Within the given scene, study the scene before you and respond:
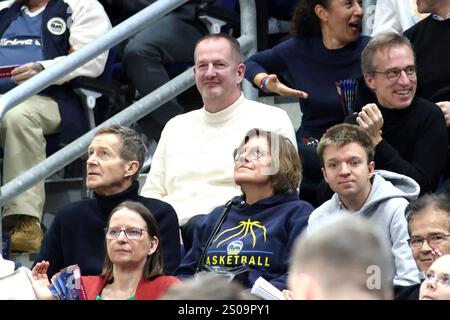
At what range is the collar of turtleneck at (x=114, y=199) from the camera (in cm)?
574

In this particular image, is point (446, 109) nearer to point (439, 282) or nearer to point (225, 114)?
point (225, 114)

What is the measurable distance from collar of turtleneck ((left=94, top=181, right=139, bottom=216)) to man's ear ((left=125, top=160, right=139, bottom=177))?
8cm

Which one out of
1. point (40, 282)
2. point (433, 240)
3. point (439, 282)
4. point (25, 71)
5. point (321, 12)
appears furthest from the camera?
point (25, 71)

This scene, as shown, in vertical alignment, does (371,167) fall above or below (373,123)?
below

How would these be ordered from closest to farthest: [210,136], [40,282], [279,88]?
[40,282]
[210,136]
[279,88]

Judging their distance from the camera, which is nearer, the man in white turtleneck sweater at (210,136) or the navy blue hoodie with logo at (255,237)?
the navy blue hoodie with logo at (255,237)

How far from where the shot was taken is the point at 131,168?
5.85 meters

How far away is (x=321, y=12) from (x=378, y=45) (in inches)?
32.0

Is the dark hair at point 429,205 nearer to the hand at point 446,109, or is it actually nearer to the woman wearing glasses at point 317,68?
the hand at point 446,109

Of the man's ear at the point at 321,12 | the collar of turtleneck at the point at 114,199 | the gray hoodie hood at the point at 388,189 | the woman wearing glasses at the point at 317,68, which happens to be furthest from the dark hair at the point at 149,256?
the man's ear at the point at 321,12

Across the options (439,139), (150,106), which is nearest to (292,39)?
(150,106)

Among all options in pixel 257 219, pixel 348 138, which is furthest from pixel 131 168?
pixel 348 138

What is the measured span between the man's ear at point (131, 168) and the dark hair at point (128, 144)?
14 mm
